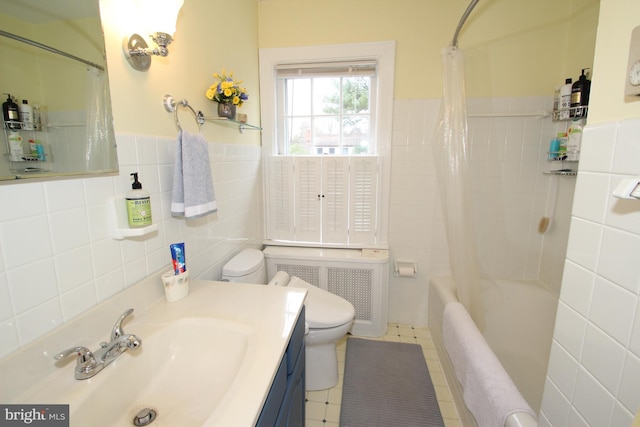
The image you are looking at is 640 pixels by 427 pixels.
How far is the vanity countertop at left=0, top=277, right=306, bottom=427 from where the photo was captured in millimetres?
656

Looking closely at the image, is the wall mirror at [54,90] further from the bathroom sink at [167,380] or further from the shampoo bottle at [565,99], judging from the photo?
the shampoo bottle at [565,99]

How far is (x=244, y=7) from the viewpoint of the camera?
1.85m

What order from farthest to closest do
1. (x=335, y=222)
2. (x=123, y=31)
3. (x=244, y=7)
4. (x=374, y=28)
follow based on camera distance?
(x=335, y=222), (x=374, y=28), (x=244, y=7), (x=123, y=31)

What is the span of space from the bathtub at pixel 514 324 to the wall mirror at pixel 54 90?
190 centimetres

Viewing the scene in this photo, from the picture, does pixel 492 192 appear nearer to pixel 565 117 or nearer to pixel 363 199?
pixel 565 117

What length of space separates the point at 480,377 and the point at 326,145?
1.69 meters

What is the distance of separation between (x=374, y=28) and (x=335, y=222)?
4.54ft

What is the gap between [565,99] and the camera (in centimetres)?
175

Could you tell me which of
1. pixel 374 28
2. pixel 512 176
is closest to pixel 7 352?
pixel 374 28

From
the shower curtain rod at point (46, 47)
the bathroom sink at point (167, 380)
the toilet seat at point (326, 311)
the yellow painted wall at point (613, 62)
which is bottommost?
the toilet seat at point (326, 311)

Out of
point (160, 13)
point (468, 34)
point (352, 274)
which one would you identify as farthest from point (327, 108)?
point (160, 13)

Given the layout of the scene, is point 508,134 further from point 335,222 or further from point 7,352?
point 7,352

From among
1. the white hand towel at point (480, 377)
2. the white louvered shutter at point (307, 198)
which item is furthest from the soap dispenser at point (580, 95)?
the white louvered shutter at point (307, 198)

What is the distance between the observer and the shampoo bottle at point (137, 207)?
0.92m
